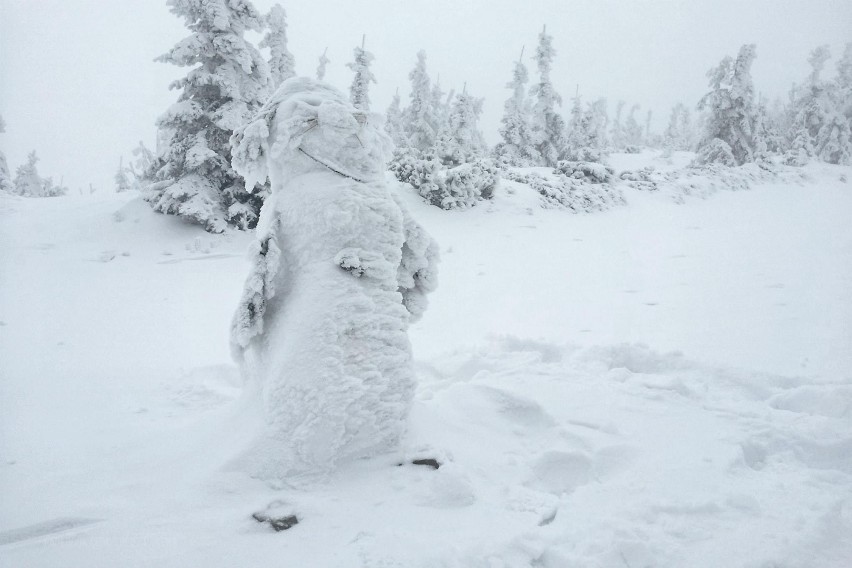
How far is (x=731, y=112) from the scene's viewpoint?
92.3 feet

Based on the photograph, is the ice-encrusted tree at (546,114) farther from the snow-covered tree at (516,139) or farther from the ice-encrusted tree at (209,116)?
the ice-encrusted tree at (209,116)

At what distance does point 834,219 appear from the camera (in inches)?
504

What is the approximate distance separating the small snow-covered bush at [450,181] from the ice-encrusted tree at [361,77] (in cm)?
1166

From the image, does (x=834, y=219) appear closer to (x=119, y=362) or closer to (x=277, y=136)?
(x=277, y=136)

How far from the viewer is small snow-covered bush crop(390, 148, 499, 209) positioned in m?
14.2

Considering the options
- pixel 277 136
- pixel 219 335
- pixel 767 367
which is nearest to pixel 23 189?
pixel 219 335

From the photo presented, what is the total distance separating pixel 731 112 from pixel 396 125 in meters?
25.0

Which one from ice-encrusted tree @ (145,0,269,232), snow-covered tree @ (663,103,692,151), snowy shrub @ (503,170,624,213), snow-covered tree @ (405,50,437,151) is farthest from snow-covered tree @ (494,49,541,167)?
snow-covered tree @ (663,103,692,151)

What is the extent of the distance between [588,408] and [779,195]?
819 inches

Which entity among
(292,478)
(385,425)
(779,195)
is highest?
(779,195)

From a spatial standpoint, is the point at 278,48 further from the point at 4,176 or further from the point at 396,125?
the point at 396,125

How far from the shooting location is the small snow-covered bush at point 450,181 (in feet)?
46.6

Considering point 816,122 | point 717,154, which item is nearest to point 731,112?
point 717,154

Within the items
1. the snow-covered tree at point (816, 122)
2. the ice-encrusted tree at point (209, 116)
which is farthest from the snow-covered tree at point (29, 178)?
the snow-covered tree at point (816, 122)
